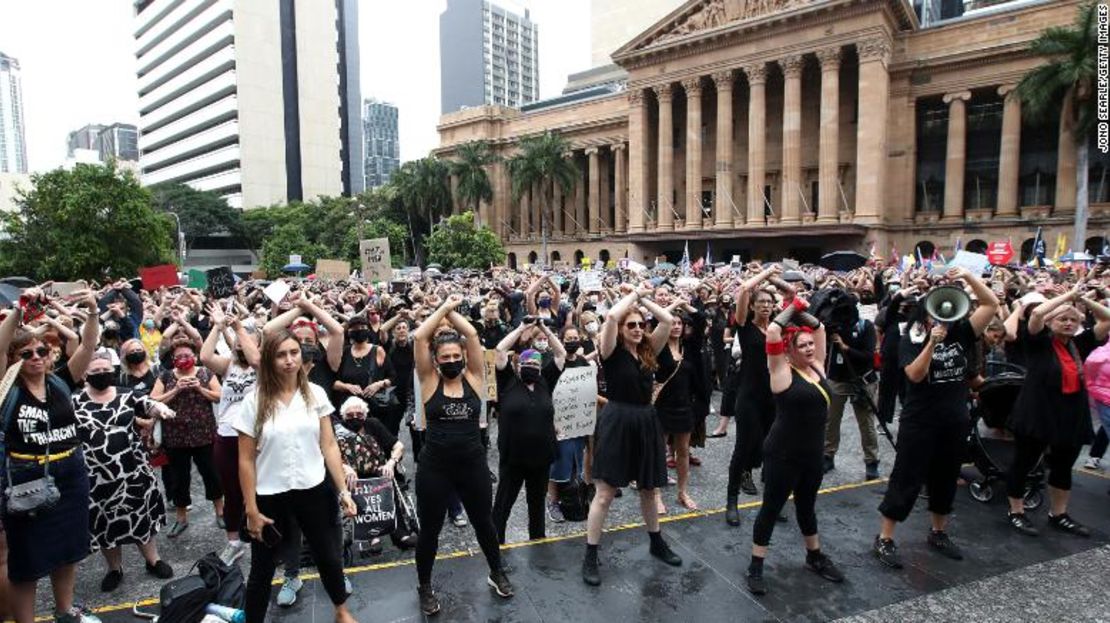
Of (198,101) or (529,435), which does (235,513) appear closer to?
(529,435)

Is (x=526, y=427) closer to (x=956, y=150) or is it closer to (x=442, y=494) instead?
(x=442, y=494)

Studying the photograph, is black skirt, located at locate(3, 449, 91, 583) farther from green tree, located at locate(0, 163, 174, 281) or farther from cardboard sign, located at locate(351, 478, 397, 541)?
green tree, located at locate(0, 163, 174, 281)

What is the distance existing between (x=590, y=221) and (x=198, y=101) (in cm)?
6931

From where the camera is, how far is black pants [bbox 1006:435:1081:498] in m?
5.29

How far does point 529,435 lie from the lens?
16.1ft

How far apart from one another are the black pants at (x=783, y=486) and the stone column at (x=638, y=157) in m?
44.4

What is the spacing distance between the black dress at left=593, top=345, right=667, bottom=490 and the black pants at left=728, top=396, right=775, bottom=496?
137 cm

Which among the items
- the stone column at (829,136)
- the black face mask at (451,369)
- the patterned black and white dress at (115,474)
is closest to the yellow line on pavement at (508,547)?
the patterned black and white dress at (115,474)

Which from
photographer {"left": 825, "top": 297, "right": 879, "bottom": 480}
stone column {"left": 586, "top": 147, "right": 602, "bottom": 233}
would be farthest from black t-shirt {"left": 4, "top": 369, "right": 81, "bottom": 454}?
stone column {"left": 586, "top": 147, "right": 602, "bottom": 233}

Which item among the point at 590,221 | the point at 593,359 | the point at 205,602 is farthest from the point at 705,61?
the point at 205,602

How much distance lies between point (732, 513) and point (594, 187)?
2088 inches

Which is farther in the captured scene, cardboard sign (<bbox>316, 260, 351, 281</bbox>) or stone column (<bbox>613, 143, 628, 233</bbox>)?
stone column (<bbox>613, 143, 628, 233</bbox>)

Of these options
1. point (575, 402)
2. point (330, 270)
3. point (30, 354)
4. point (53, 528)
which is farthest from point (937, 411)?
point (330, 270)

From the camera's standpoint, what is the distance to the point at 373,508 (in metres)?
5.00
